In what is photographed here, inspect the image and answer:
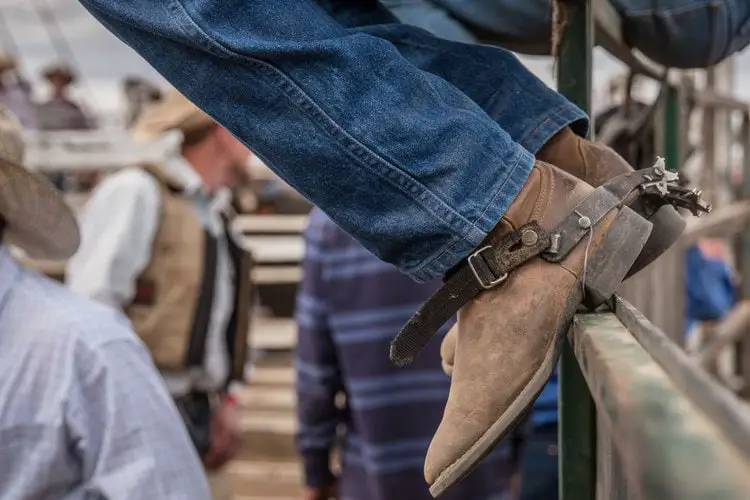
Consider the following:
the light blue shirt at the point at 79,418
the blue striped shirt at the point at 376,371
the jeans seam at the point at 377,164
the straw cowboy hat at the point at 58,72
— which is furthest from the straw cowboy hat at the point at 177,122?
the straw cowboy hat at the point at 58,72

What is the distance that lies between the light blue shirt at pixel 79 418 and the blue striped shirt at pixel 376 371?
0.64m

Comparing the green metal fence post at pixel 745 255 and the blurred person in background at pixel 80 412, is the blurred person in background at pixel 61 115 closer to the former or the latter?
the green metal fence post at pixel 745 255

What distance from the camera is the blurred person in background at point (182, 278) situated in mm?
2674

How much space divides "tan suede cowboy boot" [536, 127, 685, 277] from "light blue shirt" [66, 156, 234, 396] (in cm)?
184

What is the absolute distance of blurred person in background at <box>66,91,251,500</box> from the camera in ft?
8.77

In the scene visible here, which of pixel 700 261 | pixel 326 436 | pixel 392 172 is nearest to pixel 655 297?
pixel 326 436

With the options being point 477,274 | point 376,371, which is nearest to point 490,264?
point 477,274

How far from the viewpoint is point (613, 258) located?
0.85 meters

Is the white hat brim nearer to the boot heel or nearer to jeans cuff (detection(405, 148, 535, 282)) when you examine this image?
jeans cuff (detection(405, 148, 535, 282))

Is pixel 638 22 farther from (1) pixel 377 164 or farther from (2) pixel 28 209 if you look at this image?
(2) pixel 28 209

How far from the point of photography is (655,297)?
96.2 inches

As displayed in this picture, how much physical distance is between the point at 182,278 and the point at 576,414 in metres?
1.92

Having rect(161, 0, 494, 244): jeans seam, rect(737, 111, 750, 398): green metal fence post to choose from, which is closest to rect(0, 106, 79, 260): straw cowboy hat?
rect(161, 0, 494, 244): jeans seam

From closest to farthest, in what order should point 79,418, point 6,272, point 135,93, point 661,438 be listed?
Answer: 1. point 661,438
2. point 79,418
3. point 6,272
4. point 135,93
